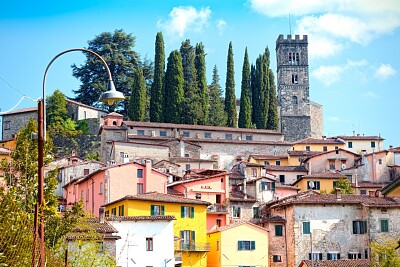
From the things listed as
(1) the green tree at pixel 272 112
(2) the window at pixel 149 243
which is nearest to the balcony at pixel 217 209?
(2) the window at pixel 149 243

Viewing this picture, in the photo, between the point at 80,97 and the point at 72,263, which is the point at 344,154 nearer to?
the point at 80,97

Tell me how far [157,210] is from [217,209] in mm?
8245

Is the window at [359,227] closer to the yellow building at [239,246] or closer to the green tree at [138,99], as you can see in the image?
the yellow building at [239,246]

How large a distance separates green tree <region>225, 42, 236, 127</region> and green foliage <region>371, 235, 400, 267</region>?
41265mm

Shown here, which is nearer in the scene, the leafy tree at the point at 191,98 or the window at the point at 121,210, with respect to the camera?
the window at the point at 121,210

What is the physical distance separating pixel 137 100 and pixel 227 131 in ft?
32.8

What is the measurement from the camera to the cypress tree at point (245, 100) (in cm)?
9050

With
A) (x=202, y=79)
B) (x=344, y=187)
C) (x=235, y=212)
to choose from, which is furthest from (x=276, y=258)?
(x=202, y=79)

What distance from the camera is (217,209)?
56594mm

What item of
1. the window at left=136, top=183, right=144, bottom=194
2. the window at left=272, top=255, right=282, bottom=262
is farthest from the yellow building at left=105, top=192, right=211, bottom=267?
the window at left=272, top=255, right=282, bottom=262

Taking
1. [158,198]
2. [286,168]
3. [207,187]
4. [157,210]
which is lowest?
[157,210]

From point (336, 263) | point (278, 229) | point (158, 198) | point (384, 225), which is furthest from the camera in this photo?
point (278, 229)

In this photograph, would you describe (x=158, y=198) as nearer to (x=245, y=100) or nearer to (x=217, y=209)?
(x=217, y=209)

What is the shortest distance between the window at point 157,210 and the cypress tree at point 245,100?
136ft
